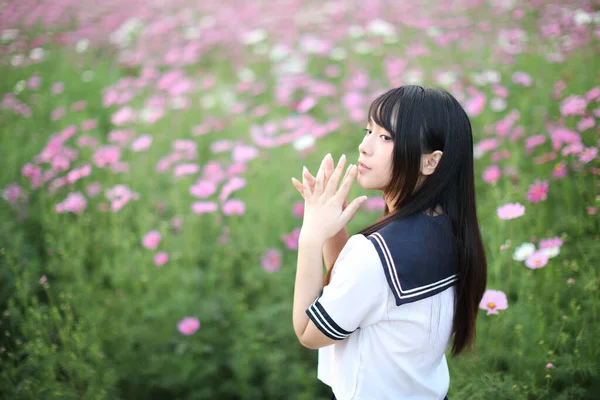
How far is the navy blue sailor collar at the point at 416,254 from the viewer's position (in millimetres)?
879

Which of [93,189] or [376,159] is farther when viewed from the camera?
[93,189]

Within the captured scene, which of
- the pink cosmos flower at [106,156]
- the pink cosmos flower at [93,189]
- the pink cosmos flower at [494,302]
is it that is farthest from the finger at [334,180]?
the pink cosmos flower at [93,189]

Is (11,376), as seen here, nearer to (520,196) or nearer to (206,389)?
(206,389)

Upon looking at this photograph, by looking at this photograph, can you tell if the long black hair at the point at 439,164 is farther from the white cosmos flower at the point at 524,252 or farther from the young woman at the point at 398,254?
the white cosmos flower at the point at 524,252

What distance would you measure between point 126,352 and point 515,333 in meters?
1.43

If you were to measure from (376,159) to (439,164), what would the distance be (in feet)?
0.42

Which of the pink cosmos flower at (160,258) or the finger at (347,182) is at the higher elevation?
the finger at (347,182)

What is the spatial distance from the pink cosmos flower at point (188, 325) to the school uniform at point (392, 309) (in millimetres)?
928

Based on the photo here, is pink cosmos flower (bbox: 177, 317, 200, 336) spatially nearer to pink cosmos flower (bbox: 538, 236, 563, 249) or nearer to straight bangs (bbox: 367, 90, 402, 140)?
straight bangs (bbox: 367, 90, 402, 140)

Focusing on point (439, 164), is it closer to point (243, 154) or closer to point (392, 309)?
point (392, 309)

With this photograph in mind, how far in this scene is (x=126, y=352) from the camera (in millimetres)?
1791

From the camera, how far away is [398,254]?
88cm

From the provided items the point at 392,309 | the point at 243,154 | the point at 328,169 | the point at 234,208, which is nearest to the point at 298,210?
the point at 234,208

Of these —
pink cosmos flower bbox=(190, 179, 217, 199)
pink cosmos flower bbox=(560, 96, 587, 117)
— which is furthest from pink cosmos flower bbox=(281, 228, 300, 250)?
pink cosmos flower bbox=(560, 96, 587, 117)
